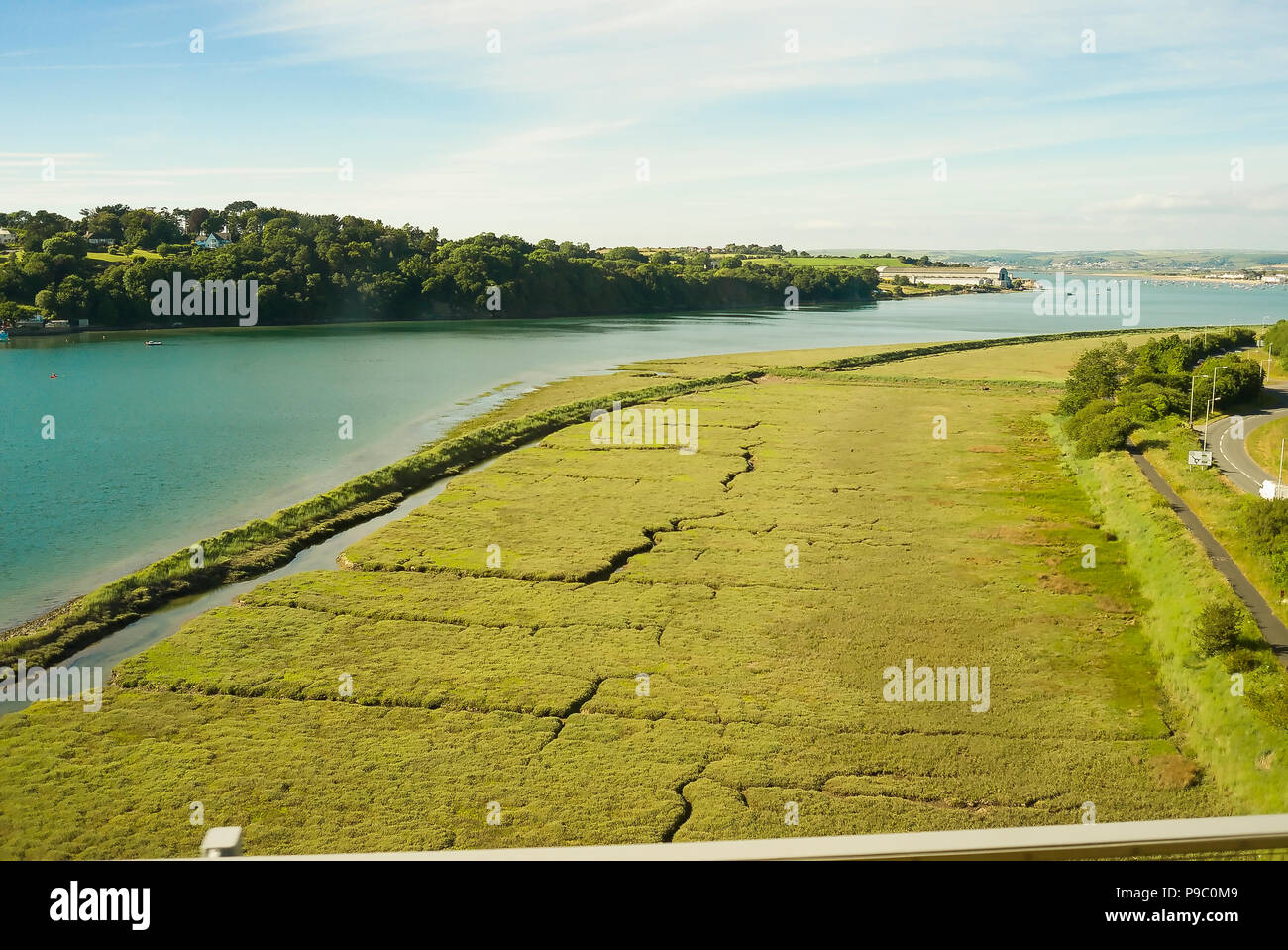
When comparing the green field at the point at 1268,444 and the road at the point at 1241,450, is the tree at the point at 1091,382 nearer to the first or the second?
the road at the point at 1241,450

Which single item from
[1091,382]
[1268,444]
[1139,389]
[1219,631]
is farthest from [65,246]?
[1219,631]

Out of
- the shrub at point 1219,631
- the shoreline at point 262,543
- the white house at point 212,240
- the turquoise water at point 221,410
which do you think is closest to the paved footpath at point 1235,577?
the shrub at point 1219,631

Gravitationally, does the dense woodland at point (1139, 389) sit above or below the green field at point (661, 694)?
above

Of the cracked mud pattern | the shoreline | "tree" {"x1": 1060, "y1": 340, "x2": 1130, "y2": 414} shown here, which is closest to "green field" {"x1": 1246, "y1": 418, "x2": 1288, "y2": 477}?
"tree" {"x1": 1060, "y1": 340, "x2": 1130, "y2": 414}

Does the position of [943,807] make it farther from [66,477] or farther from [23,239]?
[23,239]

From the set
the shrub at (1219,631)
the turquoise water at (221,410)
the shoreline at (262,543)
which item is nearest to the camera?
the shrub at (1219,631)

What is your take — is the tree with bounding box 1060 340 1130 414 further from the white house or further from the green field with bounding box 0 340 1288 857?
the white house
